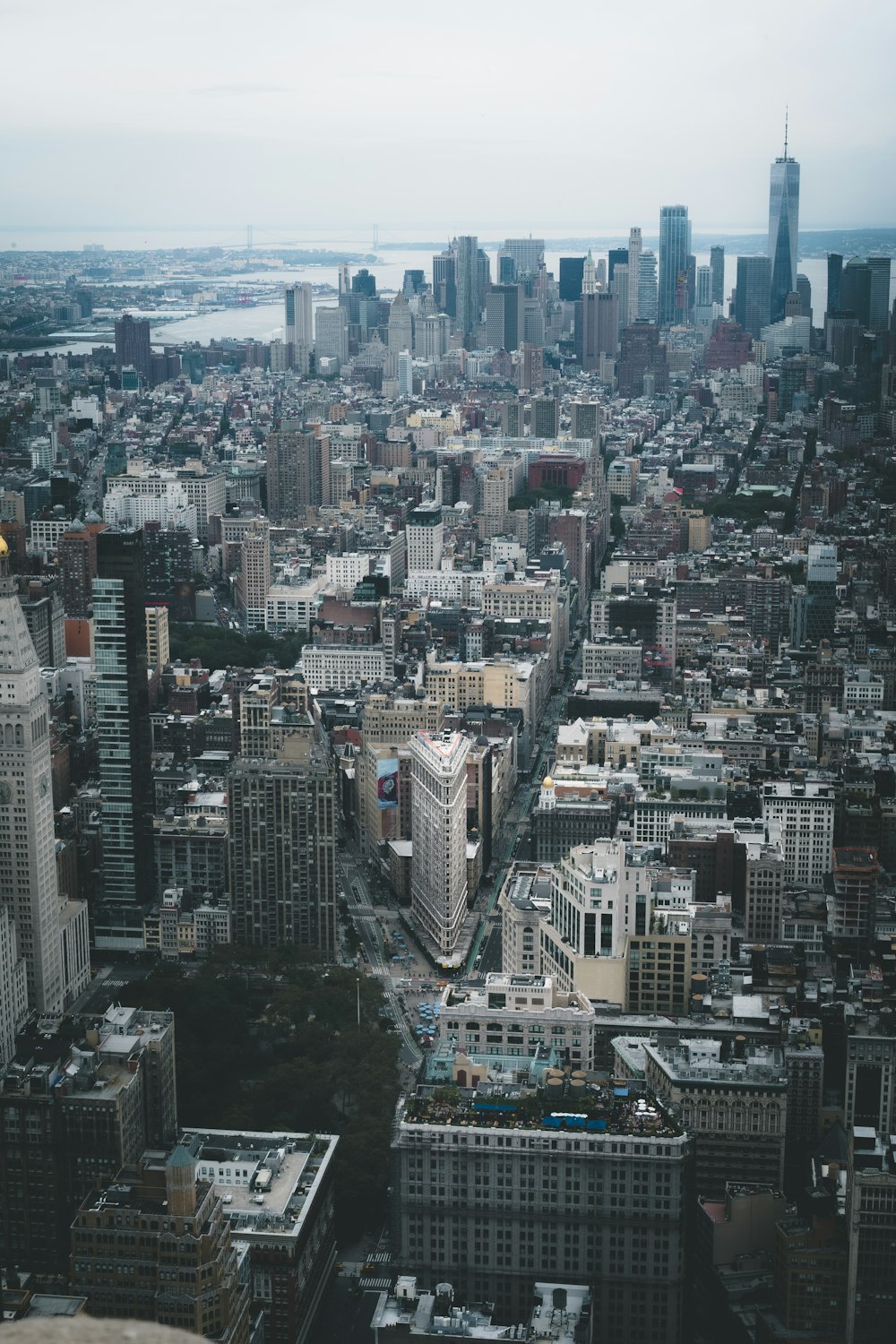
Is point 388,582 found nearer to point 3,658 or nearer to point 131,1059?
point 3,658

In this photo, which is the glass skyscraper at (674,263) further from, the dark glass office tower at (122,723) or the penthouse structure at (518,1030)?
the penthouse structure at (518,1030)

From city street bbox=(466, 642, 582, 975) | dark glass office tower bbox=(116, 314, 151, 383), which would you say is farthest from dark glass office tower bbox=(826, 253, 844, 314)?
dark glass office tower bbox=(116, 314, 151, 383)

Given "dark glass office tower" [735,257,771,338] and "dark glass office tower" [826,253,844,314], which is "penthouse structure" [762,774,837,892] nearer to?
"dark glass office tower" [826,253,844,314]

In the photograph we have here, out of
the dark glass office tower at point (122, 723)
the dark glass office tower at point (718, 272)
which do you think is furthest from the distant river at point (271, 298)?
the dark glass office tower at point (122, 723)

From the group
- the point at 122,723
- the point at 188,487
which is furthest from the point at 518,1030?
the point at 188,487

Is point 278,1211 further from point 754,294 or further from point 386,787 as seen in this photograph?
point 754,294

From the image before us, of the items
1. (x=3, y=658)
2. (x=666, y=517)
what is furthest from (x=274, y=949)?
(x=666, y=517)
